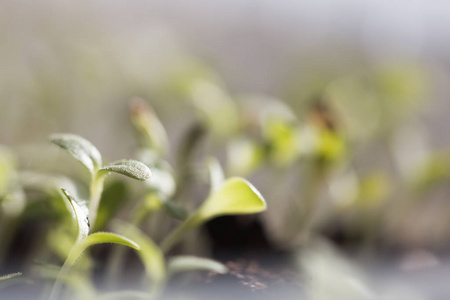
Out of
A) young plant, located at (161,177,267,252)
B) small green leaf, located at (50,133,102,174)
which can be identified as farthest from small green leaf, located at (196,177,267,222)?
small green leaf, located at (50,133,102,174)

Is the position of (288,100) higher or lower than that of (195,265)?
higher

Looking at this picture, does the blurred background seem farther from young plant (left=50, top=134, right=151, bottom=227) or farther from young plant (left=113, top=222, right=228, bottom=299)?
young plant (left=50, top=134, right=151, bottom=227)

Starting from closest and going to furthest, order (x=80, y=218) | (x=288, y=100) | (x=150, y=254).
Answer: (x=80, y=218)
(x=150, y=254)
(x=288, y=100)

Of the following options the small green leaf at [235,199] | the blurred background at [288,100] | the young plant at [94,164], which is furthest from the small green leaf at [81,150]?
the blurred background at [288,100]

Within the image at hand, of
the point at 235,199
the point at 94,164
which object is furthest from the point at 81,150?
the point at 235,199

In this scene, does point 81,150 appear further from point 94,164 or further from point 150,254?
point 150,254

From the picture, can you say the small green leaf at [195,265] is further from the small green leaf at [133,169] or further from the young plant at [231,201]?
the small green leaf at [133,169]

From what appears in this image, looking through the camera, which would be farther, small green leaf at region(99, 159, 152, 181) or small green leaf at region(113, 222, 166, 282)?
small green leaf at region(113, 222, 166, 282)
